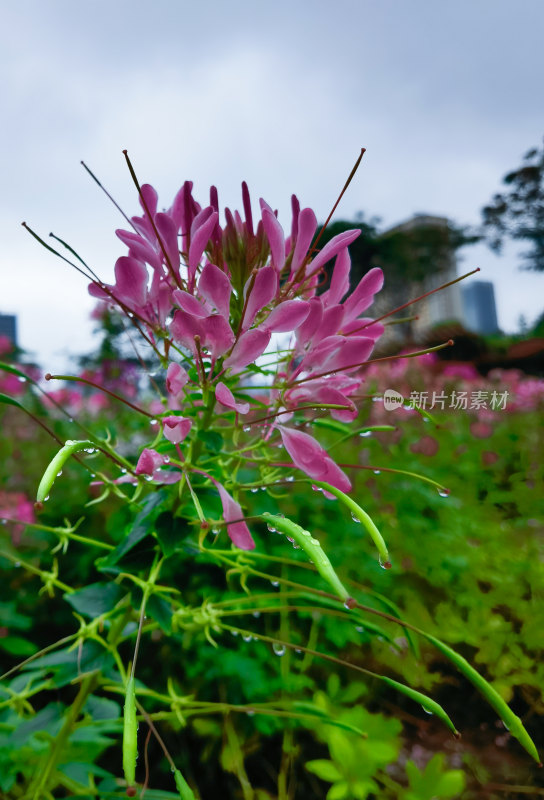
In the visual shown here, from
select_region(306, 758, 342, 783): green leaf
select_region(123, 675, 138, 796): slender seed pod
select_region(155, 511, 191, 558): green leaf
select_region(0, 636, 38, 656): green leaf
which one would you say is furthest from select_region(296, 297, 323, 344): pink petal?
select_region(0, 636, 38, 656): green leaf

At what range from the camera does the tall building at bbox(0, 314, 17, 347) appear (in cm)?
254

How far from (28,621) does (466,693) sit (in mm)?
862

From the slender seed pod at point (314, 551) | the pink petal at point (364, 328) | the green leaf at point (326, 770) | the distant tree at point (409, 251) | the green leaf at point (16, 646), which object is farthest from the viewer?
the distant tree at point (409, 251)

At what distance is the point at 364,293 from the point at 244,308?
0.44ft

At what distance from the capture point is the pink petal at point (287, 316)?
18.5 inches

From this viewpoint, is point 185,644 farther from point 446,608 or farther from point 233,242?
point 233,242

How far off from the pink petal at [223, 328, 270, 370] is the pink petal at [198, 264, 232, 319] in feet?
0.09

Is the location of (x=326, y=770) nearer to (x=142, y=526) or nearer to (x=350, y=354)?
(x=142, y=526)

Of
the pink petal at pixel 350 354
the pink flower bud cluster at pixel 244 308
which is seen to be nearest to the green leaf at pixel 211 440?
the pink flower bud cluster at pixel 244 308

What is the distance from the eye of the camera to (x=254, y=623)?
1074 millimetres

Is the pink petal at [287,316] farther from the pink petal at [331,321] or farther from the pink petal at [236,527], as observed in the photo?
the pink petal at [236,527]

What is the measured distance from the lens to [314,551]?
13.2 inches

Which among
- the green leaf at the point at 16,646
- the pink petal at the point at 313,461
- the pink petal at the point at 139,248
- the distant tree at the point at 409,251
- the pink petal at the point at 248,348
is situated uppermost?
the distant tree at the point at 409,251

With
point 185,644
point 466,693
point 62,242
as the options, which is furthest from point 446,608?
point 62,242
